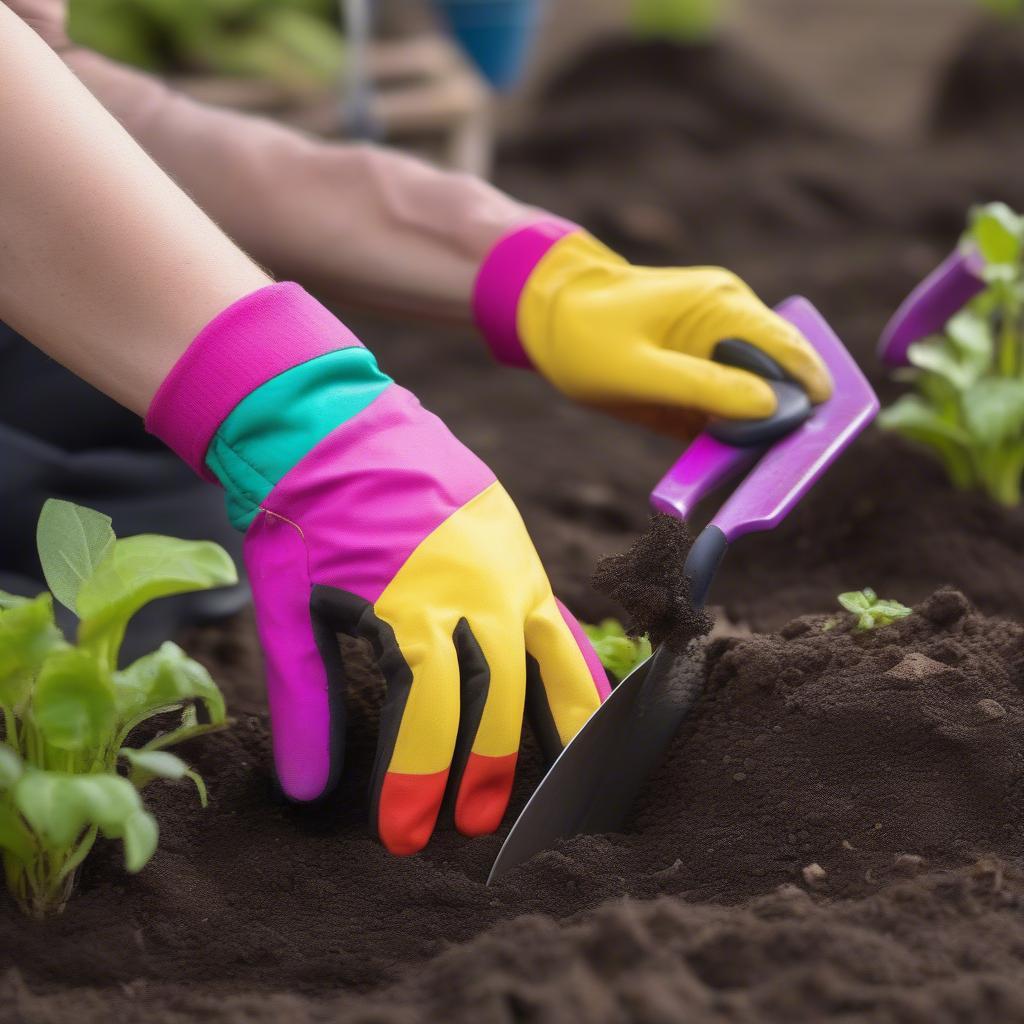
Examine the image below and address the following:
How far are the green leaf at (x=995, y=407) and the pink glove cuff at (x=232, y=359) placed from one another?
3.35 feet

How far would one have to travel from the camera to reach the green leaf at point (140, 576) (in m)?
1.10

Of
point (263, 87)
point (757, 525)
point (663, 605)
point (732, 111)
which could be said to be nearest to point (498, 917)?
point (663, 605)

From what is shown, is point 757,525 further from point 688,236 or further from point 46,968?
point 688,236

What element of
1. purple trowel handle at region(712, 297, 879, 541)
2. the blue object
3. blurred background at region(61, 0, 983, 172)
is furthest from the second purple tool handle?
the blue object

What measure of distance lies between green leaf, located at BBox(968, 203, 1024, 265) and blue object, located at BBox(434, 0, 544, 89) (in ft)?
8.74

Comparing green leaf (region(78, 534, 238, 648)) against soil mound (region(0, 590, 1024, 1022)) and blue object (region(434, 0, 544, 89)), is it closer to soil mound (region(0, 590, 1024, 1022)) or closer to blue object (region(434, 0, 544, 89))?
soil mound (region(0, 590, 1024, 1022))

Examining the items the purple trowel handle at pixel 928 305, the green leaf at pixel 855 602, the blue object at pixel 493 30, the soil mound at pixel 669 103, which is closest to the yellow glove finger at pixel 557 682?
the green leaf at pixel 855 602

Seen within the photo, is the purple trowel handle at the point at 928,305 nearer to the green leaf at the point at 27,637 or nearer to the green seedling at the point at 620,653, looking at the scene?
the green seedling at the point at 620,653

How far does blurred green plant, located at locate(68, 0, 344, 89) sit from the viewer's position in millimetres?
3812

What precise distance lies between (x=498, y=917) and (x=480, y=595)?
0.98 feet

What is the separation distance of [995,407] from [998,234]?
0.80ft

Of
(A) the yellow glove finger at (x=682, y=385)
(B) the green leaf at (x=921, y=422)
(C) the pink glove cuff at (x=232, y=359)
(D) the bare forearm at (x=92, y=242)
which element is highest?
(D) the bare forearm at (x=92, y=242)

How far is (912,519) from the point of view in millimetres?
2066

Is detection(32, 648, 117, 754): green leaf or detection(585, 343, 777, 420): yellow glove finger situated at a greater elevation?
detection(585, 343, 777, 420): yellow glove finger
